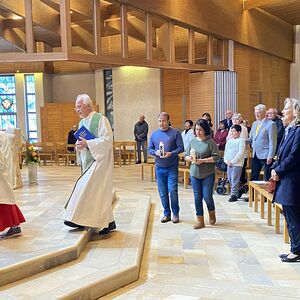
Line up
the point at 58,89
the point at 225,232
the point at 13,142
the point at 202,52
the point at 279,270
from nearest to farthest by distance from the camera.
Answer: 1. the point at 279,270
2. the point at 225,232
3. the point at 13,142
4. the point at 202,52
5. the point at 58,89

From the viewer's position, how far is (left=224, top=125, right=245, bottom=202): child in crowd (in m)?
6.41

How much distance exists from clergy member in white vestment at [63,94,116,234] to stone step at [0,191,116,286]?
190 mm

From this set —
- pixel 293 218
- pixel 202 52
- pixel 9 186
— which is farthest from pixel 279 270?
pixel 202 52

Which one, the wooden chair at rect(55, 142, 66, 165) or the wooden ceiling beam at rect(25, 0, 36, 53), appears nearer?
the wooden ceiling beam at rect(25, 0, 36, 53)

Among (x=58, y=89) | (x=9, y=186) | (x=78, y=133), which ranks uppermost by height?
(x=58, y=89)

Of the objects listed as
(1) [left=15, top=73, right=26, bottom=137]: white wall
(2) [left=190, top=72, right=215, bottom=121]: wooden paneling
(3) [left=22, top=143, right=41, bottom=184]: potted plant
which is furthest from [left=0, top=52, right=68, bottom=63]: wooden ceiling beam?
(1) [left=15, top=73, right=26, bottom=137]: white wall

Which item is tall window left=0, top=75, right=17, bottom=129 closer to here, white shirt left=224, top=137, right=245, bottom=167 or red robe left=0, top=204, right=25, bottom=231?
white shirt left=224, top=137, right=245, bottom=167

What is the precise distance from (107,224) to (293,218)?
1.81 meters

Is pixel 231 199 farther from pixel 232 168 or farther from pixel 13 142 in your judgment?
pixel 13 142

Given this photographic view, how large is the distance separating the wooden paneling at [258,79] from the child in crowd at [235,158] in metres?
4.70

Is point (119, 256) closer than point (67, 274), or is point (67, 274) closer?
point (67, 274)

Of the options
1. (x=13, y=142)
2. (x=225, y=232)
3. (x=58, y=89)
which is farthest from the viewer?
(x=58, y=89)

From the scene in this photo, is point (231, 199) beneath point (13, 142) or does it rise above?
beneath

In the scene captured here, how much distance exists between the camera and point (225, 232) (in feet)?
16.1
